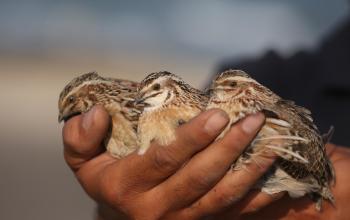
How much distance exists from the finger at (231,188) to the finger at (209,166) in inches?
1.4

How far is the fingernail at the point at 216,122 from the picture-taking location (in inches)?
144

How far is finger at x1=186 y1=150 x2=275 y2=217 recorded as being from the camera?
3.81 metres

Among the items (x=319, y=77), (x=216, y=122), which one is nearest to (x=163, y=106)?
(x=216, y=122)

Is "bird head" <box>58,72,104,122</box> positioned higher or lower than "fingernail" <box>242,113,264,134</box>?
higher

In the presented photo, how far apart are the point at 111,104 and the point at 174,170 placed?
0.59 m

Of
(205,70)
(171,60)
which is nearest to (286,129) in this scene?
→ (205,70)

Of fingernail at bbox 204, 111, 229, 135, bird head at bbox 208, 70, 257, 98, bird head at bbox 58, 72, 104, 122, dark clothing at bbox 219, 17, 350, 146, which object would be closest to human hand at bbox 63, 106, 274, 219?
fingernail at bbox 204, 111, 229, 135

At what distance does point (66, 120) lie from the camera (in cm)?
455

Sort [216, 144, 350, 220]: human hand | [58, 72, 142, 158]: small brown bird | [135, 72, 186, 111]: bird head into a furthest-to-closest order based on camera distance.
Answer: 1. [216, 144, 350, 220]: human hand
2. [58, 72, 142, 158]: small brown bird
3. [135, 72, 186, 111]: bird head

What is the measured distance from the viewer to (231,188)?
3.97 metres

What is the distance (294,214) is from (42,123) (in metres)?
11.4

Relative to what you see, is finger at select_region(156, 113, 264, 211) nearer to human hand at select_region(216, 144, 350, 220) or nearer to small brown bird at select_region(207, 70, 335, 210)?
small brown bird at select_region(207, 70, 335, 210)

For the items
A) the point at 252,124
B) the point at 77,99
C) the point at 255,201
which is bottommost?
the point at 255,201

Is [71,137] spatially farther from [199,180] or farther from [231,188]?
[231,188]
